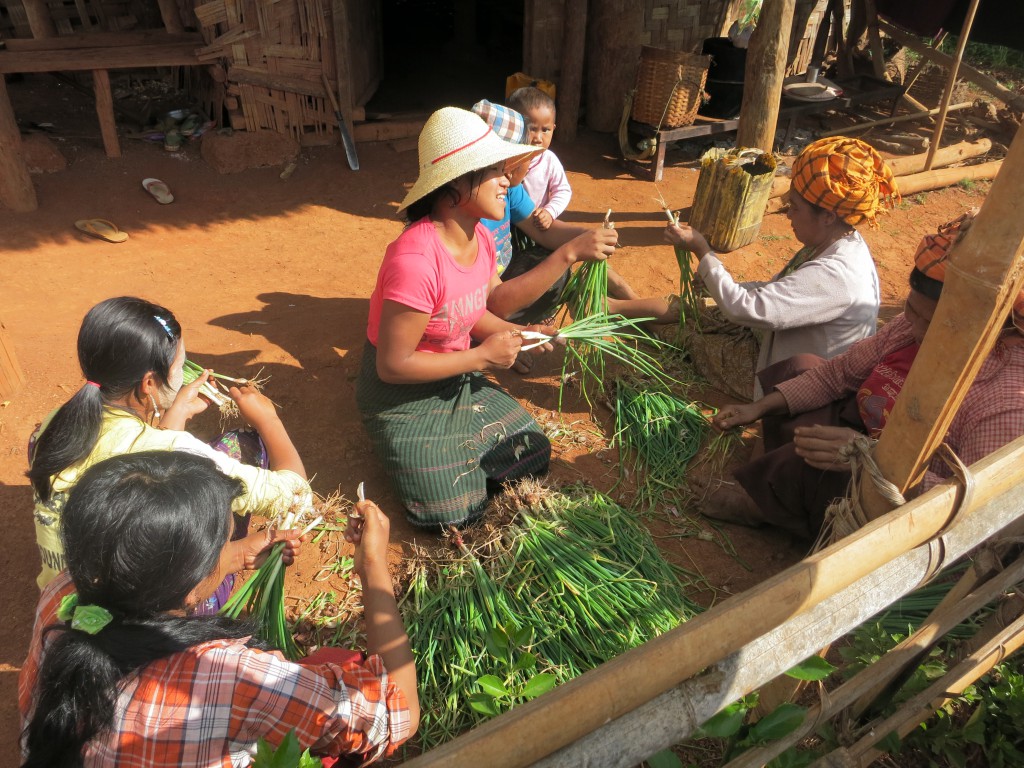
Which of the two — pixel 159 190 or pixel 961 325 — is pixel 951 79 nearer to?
pixel 961 325

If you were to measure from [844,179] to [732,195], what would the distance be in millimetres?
2141

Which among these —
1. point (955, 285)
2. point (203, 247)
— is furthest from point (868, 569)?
point (203, 247)

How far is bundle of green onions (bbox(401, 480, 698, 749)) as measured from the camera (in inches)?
83.1

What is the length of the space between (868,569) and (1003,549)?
87 centimetres

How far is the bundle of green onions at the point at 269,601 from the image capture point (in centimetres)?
199

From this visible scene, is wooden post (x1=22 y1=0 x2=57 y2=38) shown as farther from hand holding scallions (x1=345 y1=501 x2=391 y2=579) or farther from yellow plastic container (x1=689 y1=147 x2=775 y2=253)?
hand holding scallions (x1=345 y1=501 x2=391 y2=579)

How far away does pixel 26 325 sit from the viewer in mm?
3883

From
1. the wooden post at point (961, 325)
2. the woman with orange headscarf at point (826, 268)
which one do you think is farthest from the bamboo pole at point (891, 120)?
the wooden post at point (961, 325)

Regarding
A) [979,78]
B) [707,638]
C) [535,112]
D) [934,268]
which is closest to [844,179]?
[934,268]

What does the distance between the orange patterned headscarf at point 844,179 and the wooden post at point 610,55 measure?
4.10 meters

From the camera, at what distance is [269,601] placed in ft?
6.62

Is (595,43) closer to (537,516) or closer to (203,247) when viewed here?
(203,247)

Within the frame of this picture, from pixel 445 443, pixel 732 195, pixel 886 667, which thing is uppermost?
pixel 886 667

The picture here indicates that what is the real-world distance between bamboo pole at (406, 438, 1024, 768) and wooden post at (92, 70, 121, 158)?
19.8 ft
